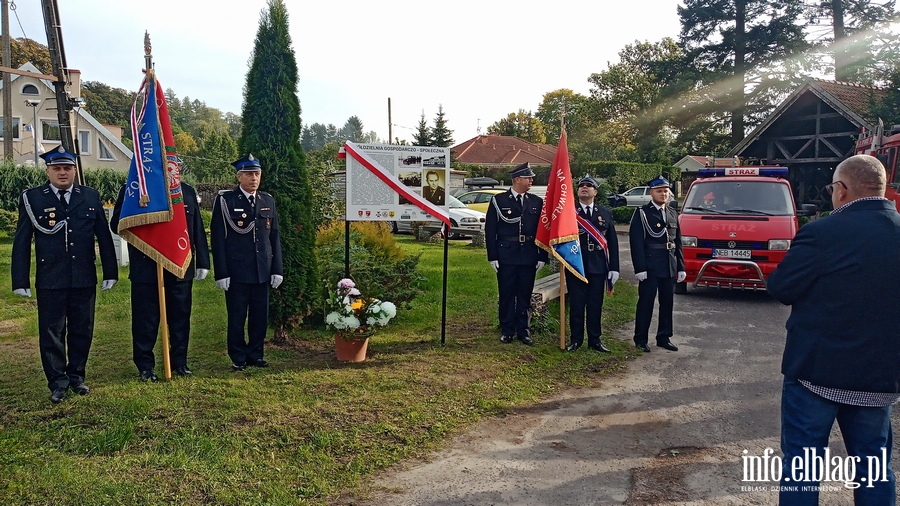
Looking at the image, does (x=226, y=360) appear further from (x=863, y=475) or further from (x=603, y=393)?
(x=863, y=475)

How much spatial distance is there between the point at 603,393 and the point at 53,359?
4793mm

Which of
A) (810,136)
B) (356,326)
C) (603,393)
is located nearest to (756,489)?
(603,393)

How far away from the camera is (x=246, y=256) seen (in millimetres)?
6332

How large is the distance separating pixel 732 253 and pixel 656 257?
345 centimetres

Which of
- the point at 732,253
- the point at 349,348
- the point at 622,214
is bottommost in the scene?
the point at 349,348

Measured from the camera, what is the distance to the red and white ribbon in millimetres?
7207

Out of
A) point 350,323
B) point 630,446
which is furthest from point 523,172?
point 630,446

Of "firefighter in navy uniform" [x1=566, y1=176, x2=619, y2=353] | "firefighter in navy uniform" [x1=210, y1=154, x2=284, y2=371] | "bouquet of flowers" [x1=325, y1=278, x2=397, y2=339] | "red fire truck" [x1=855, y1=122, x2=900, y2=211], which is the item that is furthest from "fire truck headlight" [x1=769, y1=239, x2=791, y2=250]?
"firefighter in navy uniform" [x1=210, y1=154, x2=284, y2=371]

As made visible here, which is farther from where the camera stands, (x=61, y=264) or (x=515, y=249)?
(x=515, y=249)

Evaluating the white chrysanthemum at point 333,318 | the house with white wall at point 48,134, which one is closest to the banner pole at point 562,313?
the white chrysanthemum at point 333,318

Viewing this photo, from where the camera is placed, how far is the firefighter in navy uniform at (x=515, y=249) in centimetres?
765

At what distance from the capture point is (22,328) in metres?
8.44

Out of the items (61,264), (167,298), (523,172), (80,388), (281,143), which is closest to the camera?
(61,264)

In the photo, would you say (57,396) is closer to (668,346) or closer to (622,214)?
(668,346)
